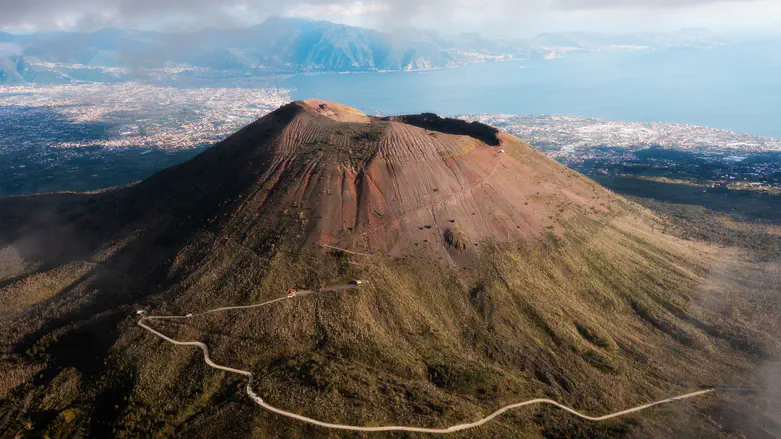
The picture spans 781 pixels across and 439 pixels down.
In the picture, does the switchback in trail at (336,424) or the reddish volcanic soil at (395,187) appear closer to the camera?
the switchback in trail at (336,424)

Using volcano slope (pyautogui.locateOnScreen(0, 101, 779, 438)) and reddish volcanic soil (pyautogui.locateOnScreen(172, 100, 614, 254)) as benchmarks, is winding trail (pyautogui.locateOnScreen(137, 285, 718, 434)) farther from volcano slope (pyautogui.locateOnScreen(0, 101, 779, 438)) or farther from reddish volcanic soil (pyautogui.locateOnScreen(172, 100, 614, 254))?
reddish volcanic soil (pyautogui.locateOnScreen(172, 100, 614, 254))

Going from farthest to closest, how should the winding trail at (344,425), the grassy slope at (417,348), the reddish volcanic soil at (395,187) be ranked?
the reddish volcanic soil at (395,187), the grassy slope at (417,348), the winding trail at (344,425)

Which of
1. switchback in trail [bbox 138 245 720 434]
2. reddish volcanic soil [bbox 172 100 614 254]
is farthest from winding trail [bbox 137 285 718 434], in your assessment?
reddish volcanic soil [bbox 172 100 614 254]

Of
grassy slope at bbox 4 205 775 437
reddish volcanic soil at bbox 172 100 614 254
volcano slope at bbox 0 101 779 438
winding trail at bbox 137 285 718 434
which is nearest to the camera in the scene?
winding trail at bbox 137 285 718 434

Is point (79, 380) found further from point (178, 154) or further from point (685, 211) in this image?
point (178, 154)

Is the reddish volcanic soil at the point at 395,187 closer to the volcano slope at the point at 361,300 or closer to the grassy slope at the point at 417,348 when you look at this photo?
the volcano slope at the point at 361,300

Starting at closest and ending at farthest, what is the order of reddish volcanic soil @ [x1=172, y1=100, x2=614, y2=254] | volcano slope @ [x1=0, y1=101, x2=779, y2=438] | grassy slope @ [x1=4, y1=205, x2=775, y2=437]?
grassy slope @ [x1=4, y1=205, x2=775, y2=437] < volcano slope @ [x1=0, y1=101, x2=779, y2=438] < reddish volcanic soil @ [x1=172, y1=100, x2=614, y2=254]

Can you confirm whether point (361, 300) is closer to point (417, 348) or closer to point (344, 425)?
point (417, 348)

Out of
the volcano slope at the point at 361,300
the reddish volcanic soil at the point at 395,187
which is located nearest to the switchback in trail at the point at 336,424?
the volcano slope at the point at 361,300

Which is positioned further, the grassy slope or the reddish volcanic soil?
the reddish volcanic soil
